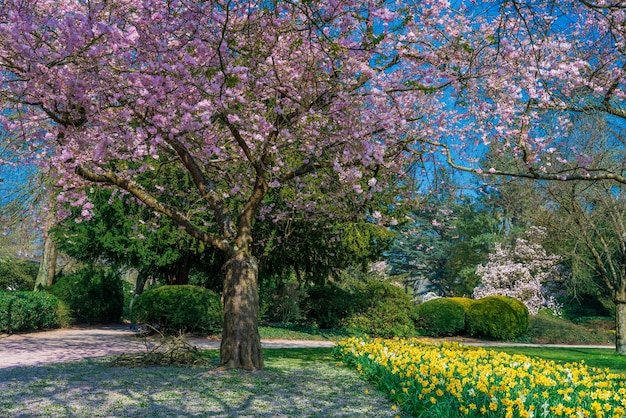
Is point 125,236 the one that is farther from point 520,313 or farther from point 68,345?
point 520,313

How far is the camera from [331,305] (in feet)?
56.6

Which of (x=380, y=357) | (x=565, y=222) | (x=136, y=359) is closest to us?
(x=380, y=357)

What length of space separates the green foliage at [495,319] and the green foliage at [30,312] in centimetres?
1377

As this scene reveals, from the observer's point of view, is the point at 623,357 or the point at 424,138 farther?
the point at 623,357

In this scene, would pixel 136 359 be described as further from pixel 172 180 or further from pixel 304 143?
pixel 172 180

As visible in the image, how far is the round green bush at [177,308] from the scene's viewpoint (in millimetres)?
13586

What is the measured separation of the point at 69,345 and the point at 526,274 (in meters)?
21.9

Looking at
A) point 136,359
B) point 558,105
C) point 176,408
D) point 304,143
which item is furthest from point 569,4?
point 136,359

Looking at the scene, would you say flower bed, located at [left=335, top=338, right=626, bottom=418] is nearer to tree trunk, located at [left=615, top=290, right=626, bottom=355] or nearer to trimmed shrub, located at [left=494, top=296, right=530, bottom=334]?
tree trunk, located at [left=615, top=290, right=626, bottom=355]

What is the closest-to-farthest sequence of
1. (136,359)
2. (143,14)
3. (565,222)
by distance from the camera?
(143,14)
(136,359)
(565,222)

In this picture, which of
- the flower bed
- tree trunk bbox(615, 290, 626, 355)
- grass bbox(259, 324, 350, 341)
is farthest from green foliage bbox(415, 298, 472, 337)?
the flower bed

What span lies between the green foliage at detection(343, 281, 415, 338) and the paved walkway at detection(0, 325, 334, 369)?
5.68 feet

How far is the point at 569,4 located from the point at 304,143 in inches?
149

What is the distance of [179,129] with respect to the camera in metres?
6.41
